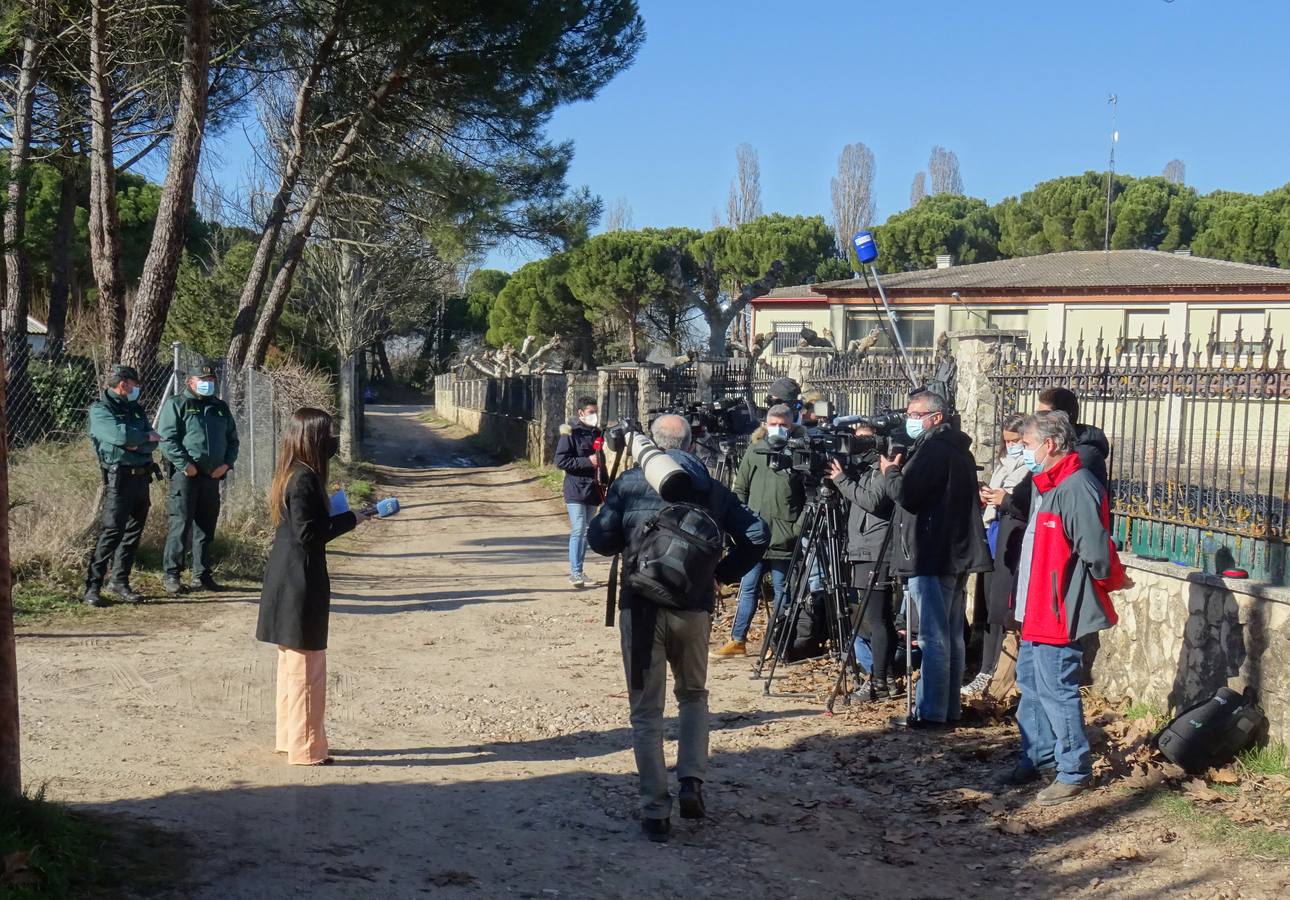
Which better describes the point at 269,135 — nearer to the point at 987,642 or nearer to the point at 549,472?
the point at 549,472

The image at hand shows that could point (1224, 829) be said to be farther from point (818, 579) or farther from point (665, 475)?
point (818, 579)

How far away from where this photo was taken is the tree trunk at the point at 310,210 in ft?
50.0

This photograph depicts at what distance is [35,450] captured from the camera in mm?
12219

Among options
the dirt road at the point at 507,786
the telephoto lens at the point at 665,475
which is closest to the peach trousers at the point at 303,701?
the dirt road at the point at 507,786

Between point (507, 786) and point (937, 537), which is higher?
point (937, 537)

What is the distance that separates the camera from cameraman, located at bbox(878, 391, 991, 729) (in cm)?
651

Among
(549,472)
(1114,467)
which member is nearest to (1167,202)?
(549,472)

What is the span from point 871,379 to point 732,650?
13.1 feet

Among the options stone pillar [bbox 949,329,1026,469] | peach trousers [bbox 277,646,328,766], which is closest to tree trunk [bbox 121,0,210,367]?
peach trousers [bbox 277,646,328,766]

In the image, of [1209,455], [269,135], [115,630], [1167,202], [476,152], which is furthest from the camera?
[1167,202]

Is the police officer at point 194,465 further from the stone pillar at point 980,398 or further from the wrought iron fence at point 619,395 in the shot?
the wrought iron fence at point 619,395

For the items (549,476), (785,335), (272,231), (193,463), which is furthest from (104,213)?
(785,335)

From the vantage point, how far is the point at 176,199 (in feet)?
40.4

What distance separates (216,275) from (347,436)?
4.29 meters
